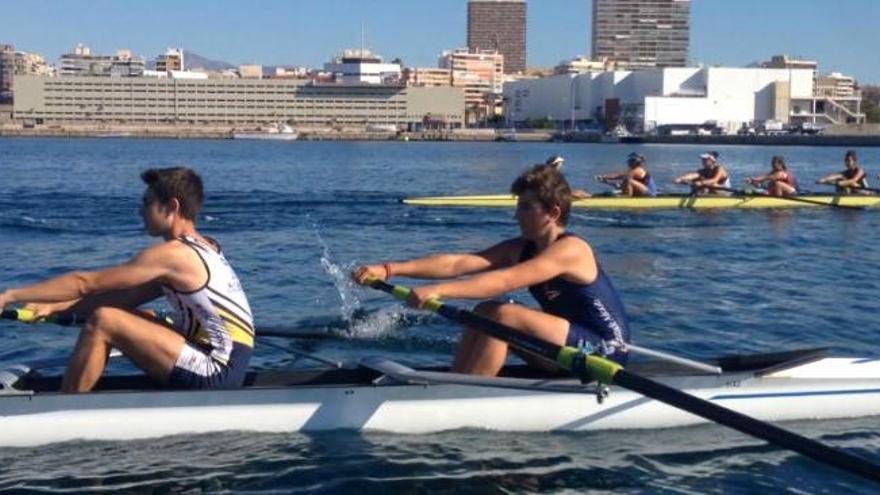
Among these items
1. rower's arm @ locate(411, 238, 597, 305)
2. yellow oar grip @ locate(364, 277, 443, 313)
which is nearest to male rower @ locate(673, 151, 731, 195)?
yellow oar grip @ locate(364, 277, 443, 313)

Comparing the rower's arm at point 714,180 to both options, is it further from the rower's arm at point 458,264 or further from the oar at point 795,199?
the rower's arm at point 458,264

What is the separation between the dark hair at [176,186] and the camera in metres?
7.00

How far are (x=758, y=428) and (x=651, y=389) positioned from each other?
65 cm

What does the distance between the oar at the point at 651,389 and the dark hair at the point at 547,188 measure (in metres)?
0.87

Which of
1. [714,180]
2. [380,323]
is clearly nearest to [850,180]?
[714,180]

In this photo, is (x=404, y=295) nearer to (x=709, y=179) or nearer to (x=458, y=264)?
(x=458, y=264)

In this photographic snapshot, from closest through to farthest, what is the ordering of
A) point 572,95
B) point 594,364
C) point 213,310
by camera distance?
1. point 594,364
2. point 213,310
3. point 572,95

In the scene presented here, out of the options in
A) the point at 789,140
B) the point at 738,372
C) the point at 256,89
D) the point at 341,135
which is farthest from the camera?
the point at 256,89

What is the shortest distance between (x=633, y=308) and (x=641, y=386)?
8.33 m

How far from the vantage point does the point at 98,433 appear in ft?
24.9

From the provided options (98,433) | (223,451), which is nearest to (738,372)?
(223,451)

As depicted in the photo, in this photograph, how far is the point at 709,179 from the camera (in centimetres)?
2764

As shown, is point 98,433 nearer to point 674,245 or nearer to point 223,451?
point 223,451

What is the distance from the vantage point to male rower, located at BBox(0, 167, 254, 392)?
7059mm
